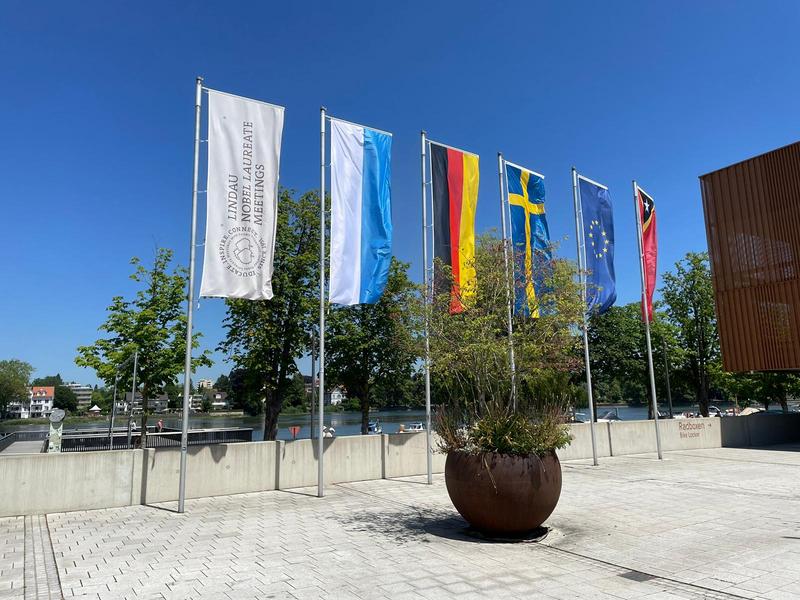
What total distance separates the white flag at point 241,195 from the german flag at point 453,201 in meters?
4.99

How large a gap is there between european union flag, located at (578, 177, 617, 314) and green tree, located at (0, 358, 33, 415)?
105 metres

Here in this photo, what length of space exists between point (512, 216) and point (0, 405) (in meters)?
111

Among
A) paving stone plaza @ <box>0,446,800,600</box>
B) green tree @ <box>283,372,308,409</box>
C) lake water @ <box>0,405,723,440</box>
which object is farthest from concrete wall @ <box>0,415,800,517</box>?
lake water @ <box>0,405,723,440</box>

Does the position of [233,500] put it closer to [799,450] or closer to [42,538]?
[42,538]

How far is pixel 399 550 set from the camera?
8273 millimetres

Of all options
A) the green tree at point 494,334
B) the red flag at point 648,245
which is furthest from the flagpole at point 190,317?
the red flag at point 648,245

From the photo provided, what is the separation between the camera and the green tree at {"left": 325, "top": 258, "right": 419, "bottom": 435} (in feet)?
96.2

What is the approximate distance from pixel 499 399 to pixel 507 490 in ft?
5.24

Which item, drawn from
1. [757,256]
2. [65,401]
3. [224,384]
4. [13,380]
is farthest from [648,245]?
[65,401]

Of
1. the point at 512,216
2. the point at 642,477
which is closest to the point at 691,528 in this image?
the point at 642,477

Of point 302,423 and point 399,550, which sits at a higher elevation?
point 399,550

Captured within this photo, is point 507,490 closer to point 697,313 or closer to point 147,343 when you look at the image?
point 147,343

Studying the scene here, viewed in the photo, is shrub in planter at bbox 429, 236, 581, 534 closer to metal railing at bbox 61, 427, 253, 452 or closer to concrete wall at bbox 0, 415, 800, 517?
concrete wall at bbox 0, 415, 800, 517

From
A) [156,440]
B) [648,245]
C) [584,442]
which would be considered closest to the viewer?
[648,245]
